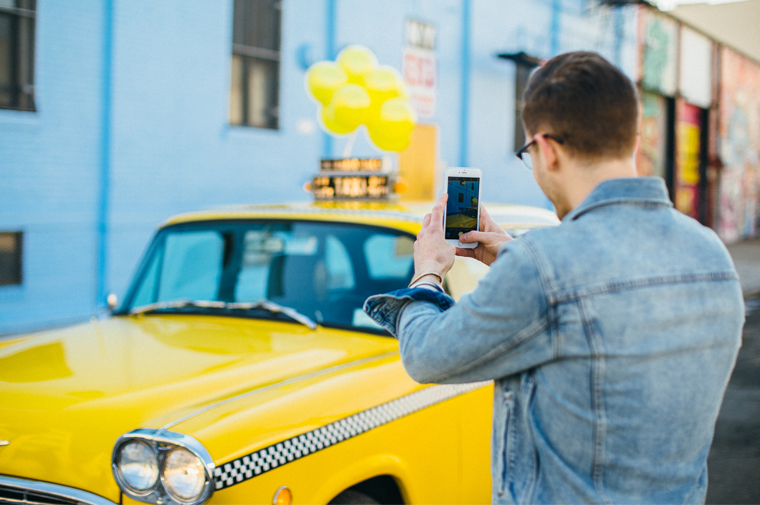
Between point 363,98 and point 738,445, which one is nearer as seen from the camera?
point 738,445

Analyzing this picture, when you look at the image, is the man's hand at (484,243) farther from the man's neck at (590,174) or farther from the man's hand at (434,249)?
the man's neck at (590,174)

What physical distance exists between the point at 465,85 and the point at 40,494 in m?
13.1

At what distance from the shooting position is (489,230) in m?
1.82

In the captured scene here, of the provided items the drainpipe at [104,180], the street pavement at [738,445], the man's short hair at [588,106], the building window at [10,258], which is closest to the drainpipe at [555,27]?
the street pavement at [738,445]

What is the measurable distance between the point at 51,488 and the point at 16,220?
667 cm

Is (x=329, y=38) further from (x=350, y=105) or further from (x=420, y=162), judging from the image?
(x=350, y=105)

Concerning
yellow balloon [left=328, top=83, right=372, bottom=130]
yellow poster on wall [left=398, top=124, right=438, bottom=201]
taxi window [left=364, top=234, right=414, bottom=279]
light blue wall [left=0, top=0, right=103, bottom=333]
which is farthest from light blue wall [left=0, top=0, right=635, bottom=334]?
taxi window [left=364, top=234, right=414, bottom=279]

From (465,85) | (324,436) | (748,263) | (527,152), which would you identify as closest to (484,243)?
(527,152)

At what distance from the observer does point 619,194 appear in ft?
4.24

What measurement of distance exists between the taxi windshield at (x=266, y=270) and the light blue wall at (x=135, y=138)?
17.0 feet

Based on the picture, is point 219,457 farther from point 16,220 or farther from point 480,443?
point 16,220

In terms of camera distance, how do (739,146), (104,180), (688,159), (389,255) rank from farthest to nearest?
(739,146) → (688,159) → (104,180) → (389,255)

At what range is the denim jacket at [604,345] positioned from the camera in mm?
1215

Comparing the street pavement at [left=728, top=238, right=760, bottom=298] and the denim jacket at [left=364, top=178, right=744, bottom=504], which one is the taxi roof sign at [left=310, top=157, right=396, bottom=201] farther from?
the street pavement at [left=728, top=238, right=760, bottom=298]
